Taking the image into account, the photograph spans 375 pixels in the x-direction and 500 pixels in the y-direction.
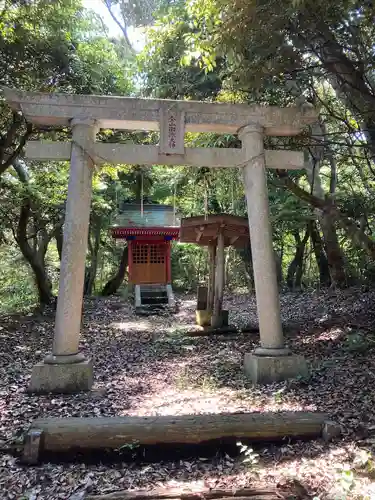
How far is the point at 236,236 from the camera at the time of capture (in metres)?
10.8

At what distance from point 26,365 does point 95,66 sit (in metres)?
6.99

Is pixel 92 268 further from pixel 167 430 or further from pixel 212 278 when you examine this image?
pixel 167 430

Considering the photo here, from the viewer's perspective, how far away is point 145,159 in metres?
6.20

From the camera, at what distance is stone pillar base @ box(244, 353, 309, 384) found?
5.67m

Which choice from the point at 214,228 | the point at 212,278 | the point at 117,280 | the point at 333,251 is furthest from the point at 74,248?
the point at 117,280


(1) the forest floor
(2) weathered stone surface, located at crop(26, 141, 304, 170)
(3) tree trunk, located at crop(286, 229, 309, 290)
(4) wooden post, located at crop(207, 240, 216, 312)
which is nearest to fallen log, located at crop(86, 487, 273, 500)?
(1) the forest floor

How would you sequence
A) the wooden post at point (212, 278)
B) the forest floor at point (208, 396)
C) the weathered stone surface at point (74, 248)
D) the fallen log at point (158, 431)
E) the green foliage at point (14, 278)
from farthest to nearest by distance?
the green foliage at point (14, 278) → the wooden post at point (212, 278) → the weathered stone surface at point (74, 248) → the fallen log at point (158, 431) → the forest floor at point (208, 396)

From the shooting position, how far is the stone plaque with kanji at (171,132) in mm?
6172

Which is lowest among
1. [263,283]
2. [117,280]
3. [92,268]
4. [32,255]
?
[263,283]

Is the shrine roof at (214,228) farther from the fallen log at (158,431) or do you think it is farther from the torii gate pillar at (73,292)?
the fallen log at (158,431)

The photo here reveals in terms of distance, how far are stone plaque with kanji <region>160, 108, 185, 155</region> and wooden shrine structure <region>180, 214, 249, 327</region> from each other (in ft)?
12.2

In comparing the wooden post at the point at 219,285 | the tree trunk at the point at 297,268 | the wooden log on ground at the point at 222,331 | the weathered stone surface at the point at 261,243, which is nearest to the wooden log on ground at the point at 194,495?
the weathered stone surface at the point at 261,243

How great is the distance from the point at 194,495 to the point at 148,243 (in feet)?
50.8

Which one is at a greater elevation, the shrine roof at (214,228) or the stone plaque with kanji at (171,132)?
the stone plaque with kanji at (171,132)
